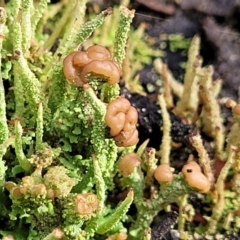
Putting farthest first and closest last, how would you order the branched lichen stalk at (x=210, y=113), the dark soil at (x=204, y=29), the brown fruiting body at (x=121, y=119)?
the dark soil at (x=204, y=29)
the branched lichen stalk at (x=210, y=113)
the brown fruiting body at (x=121, y=119)

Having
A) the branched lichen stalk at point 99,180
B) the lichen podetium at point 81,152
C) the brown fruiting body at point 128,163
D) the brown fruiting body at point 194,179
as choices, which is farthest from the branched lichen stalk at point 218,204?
the branched lichen stalk at point 99,180

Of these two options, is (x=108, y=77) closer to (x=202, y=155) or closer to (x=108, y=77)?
(x=108, y=77)

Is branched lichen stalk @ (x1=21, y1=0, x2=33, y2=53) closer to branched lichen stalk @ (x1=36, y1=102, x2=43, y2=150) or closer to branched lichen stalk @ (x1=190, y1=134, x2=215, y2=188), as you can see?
branched lichen stalk @ (x1=36, y1=102, x2=43, y2=150)

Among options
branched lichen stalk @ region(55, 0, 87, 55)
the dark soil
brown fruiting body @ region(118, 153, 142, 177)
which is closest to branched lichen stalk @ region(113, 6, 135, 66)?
branched lichen stalk @ region(55, 0, 87, 55)

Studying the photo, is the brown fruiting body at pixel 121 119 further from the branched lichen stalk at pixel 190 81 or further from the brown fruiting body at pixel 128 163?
the branched lichen stalk at pixel 190 81

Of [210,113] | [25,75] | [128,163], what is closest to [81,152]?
[128,163]

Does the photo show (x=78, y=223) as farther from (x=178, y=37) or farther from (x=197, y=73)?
(x=178, y=37)

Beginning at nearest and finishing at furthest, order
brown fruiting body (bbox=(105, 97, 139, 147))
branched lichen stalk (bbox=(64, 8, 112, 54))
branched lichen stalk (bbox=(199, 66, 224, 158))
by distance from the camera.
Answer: brown fruiting body (bbox=(105, 97, 139, 147)) < branched lichen stalk (bbox=(64, 8, 112, 54)) < branched lichen stalk (bbox=(199, 66, 224, 158))
